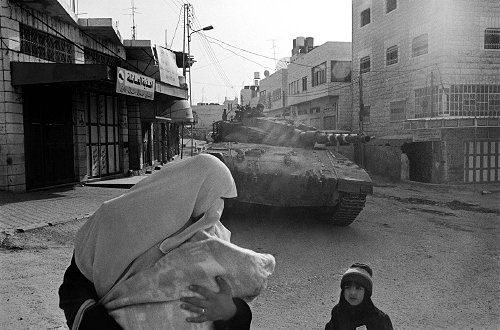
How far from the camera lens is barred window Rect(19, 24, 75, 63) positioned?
9.60 m

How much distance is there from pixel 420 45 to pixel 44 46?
40.7ft

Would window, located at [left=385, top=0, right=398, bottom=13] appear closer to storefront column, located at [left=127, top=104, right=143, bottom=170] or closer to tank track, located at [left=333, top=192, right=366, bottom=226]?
storefront column, located at [left=127, top=104, right=143, bottom=170]

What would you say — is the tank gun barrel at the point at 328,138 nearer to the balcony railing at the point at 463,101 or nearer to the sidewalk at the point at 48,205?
the sidewalk at the point at 48,205

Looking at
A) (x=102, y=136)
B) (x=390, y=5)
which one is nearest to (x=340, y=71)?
(x=390, y=5)

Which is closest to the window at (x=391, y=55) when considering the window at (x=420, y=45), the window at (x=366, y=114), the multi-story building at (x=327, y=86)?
the window at (x=420, y=45)

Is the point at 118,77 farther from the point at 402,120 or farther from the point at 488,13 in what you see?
the point at 488,13

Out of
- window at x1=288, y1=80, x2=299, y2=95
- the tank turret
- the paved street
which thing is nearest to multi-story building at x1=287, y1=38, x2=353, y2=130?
window at x1=288, y1=80, x2=299, y2=95

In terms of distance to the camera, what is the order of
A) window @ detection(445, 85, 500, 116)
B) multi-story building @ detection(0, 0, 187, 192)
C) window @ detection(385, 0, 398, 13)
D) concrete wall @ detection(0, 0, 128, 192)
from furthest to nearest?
window @ detection(385, 0, 398, 13) < window @ detection(445, 85, 500, 116) < multi-story building @ detection(0, 0, 187, 192) < concrete wall @ detection(0, 0, 128, 192)

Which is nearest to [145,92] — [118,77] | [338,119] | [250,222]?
[118,77]

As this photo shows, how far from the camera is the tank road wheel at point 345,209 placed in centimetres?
698

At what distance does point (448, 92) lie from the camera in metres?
15.1

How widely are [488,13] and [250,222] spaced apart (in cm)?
1238

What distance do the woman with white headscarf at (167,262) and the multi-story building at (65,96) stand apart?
850 centimetres

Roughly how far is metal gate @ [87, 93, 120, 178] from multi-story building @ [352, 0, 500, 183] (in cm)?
944
